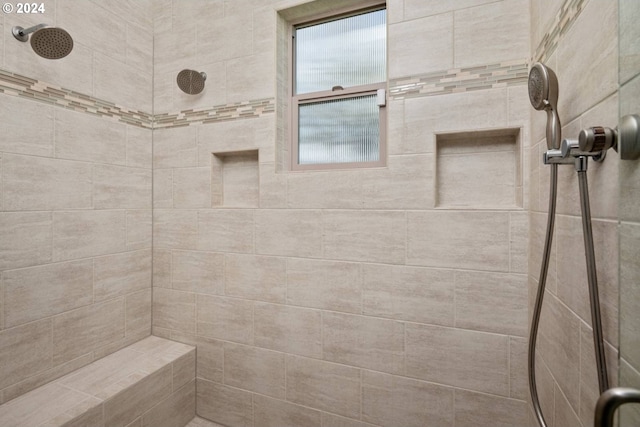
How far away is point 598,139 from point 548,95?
0.98 ft

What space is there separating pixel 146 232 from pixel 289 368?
4.03 feet

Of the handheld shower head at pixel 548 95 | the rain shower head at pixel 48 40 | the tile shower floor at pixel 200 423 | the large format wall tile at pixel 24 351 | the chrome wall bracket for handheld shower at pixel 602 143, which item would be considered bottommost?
the tile shower floor at pixel 200 423

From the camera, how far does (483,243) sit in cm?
128

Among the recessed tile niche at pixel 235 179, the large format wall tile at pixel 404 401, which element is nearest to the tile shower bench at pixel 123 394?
the recessed tile niche at pixel 235 179

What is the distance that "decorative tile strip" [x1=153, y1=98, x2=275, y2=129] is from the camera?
167cm

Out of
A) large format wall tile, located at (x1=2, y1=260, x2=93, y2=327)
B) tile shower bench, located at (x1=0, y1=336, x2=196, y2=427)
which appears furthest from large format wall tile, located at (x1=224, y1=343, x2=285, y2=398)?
large format wall tile, located at (x1=2, y1=260, x2=93, y2=327)

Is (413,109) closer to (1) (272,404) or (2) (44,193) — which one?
(1) (272,404)

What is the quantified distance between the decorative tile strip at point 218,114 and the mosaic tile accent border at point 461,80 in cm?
70

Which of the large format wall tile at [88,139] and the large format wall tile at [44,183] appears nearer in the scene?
the large format wall tile at [44,183]

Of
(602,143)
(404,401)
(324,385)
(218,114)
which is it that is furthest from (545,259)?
(218,114)

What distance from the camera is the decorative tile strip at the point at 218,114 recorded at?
1.67 m

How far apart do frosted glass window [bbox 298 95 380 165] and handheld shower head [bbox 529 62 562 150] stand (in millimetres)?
749

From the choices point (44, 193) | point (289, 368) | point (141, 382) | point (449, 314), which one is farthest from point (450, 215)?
point (44, 193)

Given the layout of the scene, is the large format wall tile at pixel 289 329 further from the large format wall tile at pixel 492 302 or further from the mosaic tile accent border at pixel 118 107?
the mosaic tile accent border at pixel 118 107
